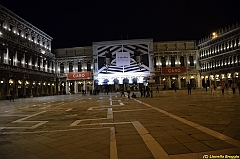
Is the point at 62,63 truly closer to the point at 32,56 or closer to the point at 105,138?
the point at 32,56

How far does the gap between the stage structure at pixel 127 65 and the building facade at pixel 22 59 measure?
49.5 feet

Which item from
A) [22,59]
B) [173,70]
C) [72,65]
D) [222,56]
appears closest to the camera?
[22,59]

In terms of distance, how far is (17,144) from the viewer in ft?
19.8

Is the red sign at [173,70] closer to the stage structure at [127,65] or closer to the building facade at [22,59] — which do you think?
the stage structure at [127,65]

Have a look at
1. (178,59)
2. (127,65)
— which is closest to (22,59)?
(127,65)

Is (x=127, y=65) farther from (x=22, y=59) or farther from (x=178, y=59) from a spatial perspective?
(x=22, y=59)

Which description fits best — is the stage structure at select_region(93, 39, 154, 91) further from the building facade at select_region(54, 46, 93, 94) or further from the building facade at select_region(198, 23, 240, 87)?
the building facade at select_region(198, 23, 240, 87)

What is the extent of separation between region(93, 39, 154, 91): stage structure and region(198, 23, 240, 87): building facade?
16587mm

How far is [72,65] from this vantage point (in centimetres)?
7131

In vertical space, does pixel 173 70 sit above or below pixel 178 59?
below

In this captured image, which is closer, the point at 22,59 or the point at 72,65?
the point at 22,59

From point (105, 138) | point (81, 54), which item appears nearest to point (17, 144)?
point (105, 138)

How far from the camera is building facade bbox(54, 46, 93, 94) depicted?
70188 mm

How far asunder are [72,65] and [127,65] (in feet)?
65.5
